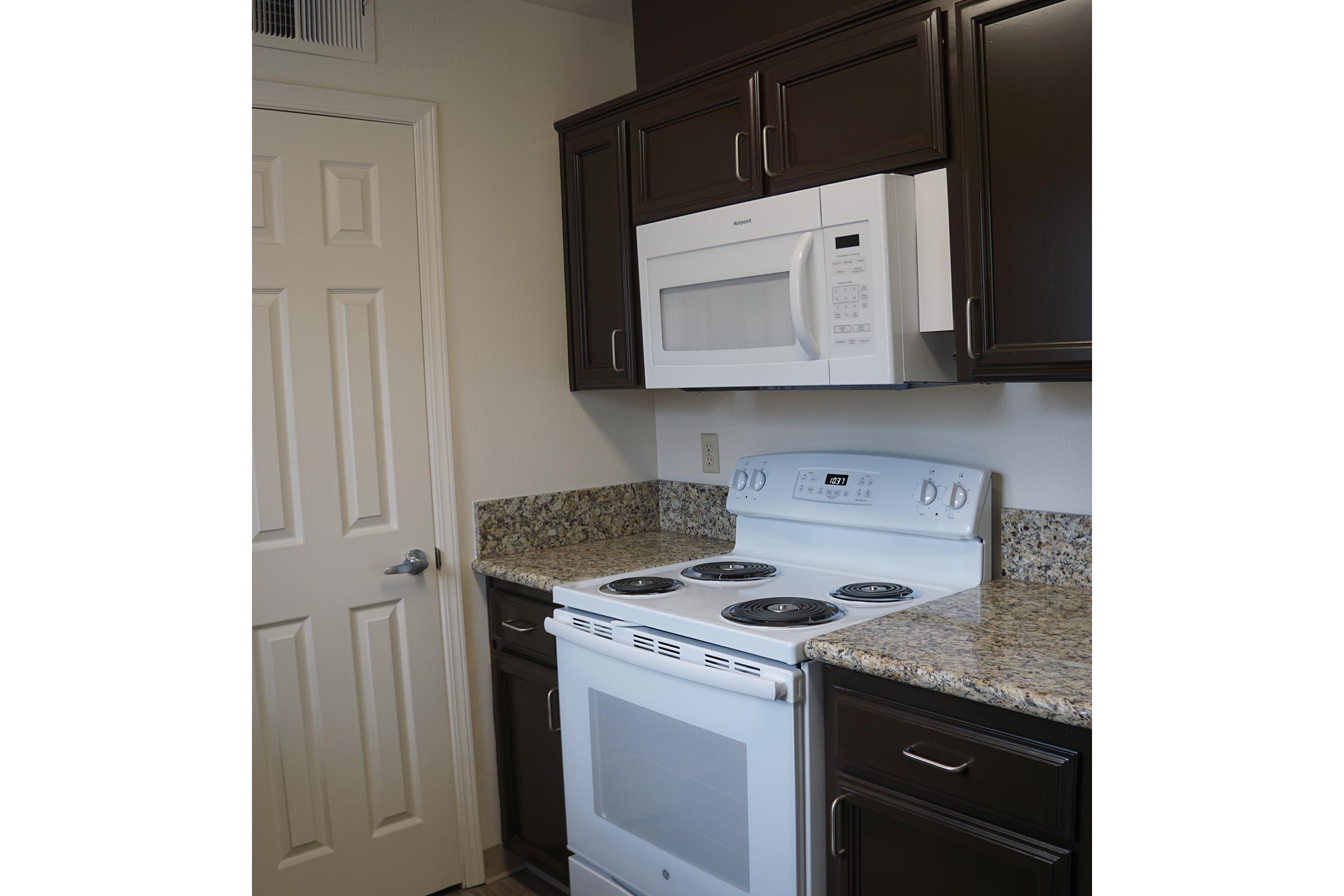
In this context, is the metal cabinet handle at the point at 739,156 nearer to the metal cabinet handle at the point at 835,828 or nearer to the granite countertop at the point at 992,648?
the granite countertop at the point at 992,648

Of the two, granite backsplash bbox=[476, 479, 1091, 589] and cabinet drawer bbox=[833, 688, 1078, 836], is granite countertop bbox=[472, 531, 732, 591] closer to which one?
granite backsplash bbox=[476, 479, 1091, 589]

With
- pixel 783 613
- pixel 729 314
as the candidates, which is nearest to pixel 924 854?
pixel 783 613

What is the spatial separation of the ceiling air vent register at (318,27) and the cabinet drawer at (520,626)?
144 cm

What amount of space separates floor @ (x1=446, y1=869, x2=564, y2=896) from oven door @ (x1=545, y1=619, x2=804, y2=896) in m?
0.37

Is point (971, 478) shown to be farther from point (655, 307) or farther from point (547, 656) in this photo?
point (547, 656)

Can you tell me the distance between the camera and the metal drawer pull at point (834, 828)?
5.80 feet

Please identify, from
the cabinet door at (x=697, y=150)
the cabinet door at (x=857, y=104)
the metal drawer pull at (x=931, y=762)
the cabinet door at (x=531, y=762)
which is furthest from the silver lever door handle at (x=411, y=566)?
the metal drawer pull at (x=931, y=762)

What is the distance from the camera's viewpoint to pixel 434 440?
264 cm

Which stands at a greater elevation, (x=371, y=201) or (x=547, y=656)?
(x=371, y=201)

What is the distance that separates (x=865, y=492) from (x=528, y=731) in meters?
1.11

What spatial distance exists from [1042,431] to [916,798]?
2.84ft

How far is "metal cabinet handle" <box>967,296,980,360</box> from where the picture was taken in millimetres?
1850
